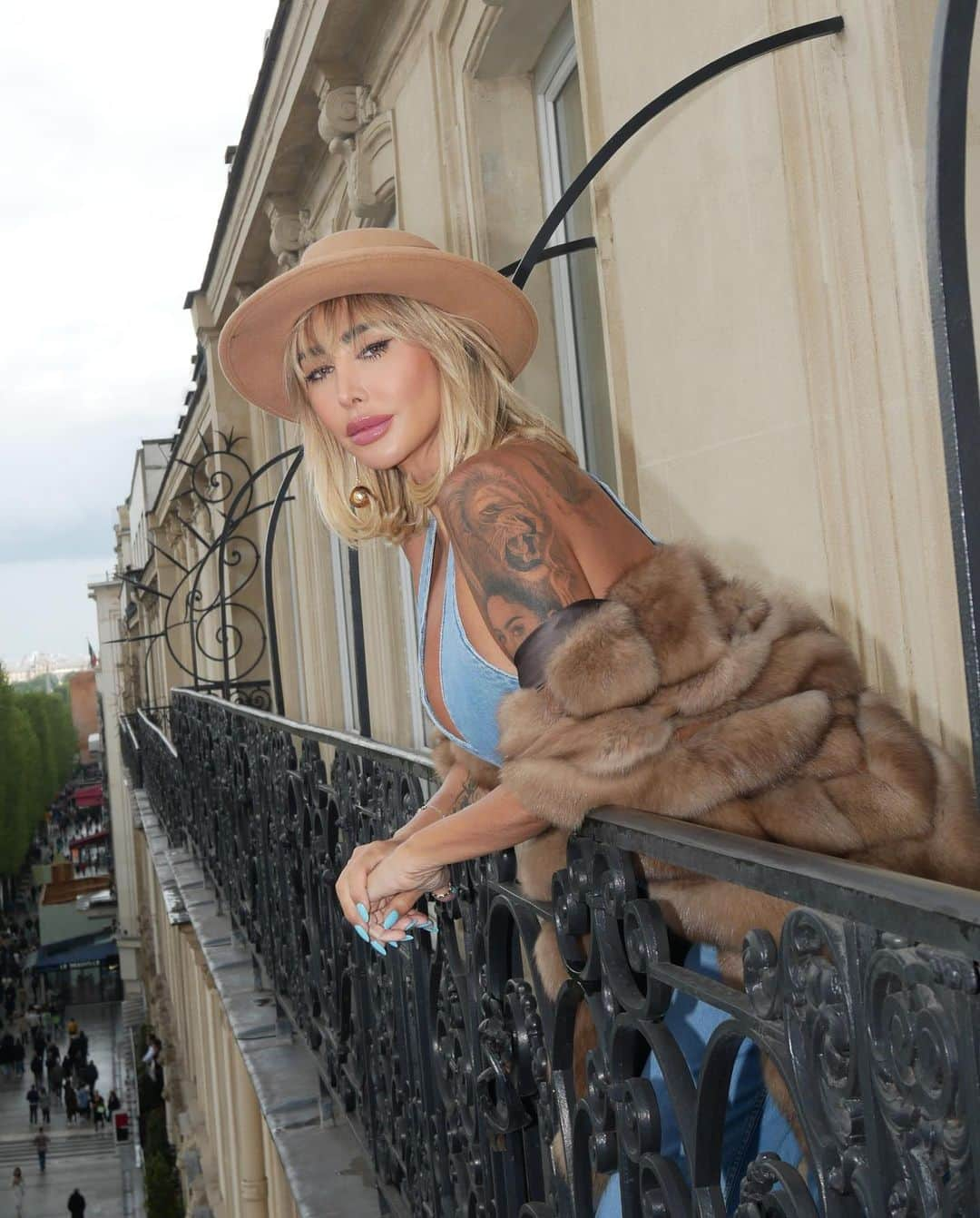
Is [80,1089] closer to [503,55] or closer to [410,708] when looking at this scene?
[410,708]

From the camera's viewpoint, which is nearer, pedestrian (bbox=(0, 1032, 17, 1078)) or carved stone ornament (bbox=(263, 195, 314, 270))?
carved stone ornament (bbox=(263, 195, 314, 270))

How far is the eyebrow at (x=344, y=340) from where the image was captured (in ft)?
7.49

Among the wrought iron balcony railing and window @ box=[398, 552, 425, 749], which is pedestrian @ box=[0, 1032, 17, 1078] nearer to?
window @ box=[398, 552, 425, 749]

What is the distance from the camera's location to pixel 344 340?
2.31 meters

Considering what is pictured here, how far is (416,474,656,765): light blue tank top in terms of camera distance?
1.97 meters

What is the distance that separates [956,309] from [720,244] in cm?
213

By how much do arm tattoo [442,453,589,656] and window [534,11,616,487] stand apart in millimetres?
3342

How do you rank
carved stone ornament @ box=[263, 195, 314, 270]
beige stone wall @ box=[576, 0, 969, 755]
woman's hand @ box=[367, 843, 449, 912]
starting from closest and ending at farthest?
woman's hand @ box=[367, 843, 449, 912], beige stone wall @ box=[576, 0, 969, 755], carved stone ornament @ box=[263, 195, 314, 270]

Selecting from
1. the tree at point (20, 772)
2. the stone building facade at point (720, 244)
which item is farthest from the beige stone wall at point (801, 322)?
the tree at point (20, 772)

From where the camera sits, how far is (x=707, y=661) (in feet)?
5.65

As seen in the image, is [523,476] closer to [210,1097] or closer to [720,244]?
[720,244]

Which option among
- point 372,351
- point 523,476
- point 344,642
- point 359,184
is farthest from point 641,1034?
point 344,642

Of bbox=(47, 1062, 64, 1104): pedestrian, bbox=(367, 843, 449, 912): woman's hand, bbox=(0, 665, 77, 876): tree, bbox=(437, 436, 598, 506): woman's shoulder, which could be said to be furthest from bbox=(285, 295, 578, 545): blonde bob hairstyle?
bbox=(0, 665, 77, 876): tree

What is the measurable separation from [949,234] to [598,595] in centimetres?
63
